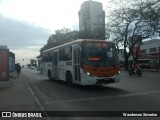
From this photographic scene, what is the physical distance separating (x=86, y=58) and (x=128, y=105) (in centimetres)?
698

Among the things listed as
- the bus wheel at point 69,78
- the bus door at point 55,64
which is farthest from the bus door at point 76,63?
the bus door at point 55,64

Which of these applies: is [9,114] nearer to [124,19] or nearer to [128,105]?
[128,105]

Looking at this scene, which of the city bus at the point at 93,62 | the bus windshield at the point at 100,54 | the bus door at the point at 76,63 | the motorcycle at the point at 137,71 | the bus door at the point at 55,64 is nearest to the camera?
the city bus at the point at 93,62

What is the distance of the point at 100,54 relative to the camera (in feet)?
63.1

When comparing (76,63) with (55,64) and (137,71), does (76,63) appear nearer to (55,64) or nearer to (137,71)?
(55,64)

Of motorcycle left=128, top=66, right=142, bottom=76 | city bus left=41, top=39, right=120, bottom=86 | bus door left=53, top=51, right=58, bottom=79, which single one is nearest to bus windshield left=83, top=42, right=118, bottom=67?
city bus left=41, top=39, right=120, bottom=86

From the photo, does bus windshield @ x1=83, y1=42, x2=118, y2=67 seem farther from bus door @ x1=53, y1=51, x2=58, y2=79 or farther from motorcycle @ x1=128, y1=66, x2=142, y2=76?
motorcycle @ x1=128, y1=66, x2=142, y2=76

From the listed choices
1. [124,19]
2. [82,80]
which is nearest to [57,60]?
[82,80]

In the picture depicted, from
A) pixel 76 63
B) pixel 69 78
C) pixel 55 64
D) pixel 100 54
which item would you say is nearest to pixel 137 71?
pixel 55 64

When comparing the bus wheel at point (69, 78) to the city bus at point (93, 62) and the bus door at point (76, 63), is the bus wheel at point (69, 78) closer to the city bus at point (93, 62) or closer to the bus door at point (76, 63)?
the city bus at point (93, 62)

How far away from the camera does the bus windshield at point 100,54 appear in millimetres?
18922

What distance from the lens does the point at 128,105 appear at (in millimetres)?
12312

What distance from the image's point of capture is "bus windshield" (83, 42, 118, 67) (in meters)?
18.9

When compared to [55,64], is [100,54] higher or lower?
higher
